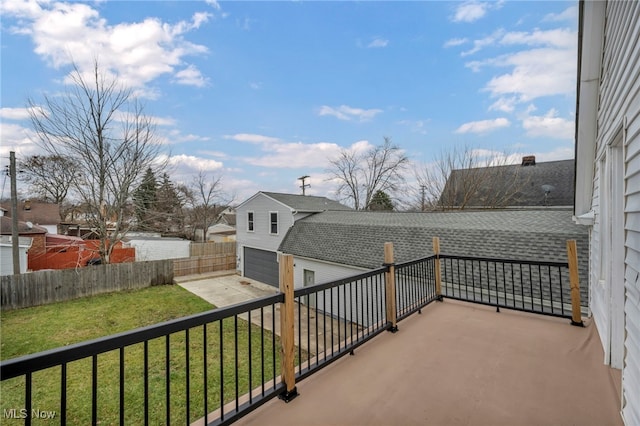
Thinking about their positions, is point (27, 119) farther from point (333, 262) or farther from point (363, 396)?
point (363, 396)

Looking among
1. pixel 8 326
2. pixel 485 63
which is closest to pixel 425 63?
pixel 485 63

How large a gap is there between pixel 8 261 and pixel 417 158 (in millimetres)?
21172

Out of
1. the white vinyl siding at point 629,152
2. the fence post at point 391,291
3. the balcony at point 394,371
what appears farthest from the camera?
the fence post at point 391,291

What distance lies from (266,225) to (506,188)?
1390 cm

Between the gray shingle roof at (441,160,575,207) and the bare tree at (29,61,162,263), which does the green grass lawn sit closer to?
the bare tree at (29,61,162,263)

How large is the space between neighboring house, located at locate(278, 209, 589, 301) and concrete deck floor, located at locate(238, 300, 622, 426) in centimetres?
306

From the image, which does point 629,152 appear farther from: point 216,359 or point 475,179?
point 475,179

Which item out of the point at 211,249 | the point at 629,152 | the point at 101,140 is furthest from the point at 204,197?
the point at 629,152

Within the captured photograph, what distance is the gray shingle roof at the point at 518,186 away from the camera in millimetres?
16047

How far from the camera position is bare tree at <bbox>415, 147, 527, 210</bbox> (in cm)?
1568

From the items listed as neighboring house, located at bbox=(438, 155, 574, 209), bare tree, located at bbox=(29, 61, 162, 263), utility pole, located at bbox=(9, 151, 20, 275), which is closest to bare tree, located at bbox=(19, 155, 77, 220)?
bare tree, located at bbox=(29, 61, 162, 263)

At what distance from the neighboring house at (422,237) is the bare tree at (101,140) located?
723 centimetres

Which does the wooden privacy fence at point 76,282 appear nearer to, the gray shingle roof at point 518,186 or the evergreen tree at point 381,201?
the evergreen tree at point 381,201

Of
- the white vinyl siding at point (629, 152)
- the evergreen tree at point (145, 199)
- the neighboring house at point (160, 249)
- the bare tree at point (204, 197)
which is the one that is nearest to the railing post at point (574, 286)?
the white vinyl siding at point (629, 152)
